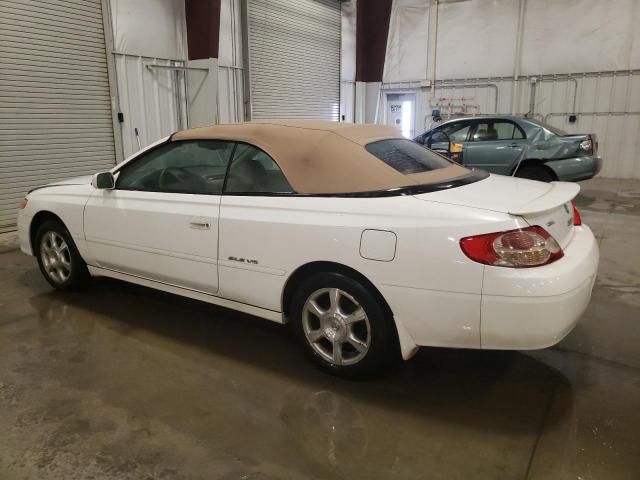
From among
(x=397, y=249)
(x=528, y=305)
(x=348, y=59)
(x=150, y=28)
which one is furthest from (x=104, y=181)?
(x=348, y=59)

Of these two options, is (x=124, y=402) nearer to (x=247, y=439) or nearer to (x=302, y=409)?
(x=247, y=439)

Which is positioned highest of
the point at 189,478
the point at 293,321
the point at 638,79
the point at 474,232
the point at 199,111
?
the point at 638,79

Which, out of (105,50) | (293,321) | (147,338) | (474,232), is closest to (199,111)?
(105,50)

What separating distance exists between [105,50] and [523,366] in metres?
8.03

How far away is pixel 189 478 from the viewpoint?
2074 millimetres

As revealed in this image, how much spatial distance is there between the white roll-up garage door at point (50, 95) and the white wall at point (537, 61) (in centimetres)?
937

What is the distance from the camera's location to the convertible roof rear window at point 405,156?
115 inches

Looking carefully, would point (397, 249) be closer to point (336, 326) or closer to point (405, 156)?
point (336, 326)

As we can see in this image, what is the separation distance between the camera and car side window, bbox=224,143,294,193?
9.71 feet

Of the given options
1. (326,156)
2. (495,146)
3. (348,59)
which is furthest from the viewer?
(348,59)

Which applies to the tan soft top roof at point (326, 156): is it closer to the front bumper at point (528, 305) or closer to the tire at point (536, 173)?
the front bumper at point (528, 305)

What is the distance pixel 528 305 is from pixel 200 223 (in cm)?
193

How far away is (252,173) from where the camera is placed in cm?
307

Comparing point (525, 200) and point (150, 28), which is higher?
point (150, 28)
